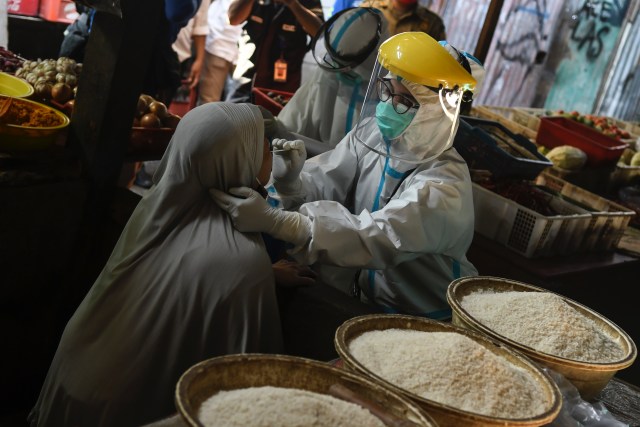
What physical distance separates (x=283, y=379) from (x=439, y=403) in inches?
12.6

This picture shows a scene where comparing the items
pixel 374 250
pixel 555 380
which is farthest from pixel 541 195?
pixel 555 380

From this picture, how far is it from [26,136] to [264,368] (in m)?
2.00

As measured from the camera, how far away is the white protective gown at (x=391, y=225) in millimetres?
2387

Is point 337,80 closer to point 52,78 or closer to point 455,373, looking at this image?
point 52,78

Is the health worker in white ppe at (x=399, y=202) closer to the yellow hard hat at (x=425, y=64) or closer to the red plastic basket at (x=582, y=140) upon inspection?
the yellow hard hat at (x=425, y=64)

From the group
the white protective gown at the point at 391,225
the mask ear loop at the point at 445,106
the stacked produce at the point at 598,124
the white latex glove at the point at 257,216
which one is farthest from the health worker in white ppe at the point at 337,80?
the stacked produce at the point at 598,124

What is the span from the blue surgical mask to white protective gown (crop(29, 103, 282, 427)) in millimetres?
578

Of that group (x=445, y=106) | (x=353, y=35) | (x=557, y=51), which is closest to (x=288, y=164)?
(x=445, y=106)

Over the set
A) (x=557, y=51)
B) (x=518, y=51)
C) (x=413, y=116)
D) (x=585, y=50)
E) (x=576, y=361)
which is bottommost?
(x=576, y=361)

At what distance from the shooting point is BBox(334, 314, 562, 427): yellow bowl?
1.24 metres

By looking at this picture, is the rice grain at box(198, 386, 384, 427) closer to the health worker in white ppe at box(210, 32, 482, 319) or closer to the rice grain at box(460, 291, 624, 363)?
the rice grain at box(460, 291, 624, 363)

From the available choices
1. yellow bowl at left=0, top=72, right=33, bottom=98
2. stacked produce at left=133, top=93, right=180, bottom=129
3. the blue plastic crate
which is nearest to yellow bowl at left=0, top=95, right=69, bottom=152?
yellow bowl at left=0, top=72, right=33, bottom=98

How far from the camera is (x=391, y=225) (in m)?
2.38

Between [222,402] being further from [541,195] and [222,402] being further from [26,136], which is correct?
[541,195]
